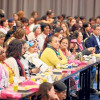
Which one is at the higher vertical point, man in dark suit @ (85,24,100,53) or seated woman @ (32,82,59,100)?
man in dark suit @ (85,24,100,53)

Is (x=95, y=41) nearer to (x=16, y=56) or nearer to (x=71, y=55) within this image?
(x=71, y=55)

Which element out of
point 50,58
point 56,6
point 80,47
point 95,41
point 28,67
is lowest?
point 28,67

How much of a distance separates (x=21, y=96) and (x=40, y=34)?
493 centimetres

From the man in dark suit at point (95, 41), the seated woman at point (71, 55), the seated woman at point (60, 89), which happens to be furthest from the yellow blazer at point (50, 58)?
the man in dark suit at point (95, 41)

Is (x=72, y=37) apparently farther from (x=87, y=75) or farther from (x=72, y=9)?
(x=72, y=9)

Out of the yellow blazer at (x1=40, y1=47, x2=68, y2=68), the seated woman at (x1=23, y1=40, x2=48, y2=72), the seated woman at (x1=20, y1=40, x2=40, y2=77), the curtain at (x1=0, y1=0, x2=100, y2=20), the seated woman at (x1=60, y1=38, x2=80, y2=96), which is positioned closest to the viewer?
the seated woman at (x1=20, y1=40, x2=40, y2=77)

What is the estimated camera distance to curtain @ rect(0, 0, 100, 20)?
15.7m

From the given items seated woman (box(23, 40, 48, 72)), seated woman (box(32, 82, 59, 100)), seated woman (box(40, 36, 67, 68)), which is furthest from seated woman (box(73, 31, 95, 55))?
seated woman (box(32, 82, 59, 100))

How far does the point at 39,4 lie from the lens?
16969 mm

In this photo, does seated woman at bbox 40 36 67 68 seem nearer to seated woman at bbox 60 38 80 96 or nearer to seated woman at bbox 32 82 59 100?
seated woman at bbox 60 38 80 96

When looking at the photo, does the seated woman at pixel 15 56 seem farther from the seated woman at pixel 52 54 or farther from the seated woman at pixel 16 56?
the seated woman at pixel 52 54

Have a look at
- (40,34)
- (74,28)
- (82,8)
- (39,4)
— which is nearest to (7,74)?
(40,34)

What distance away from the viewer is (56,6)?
57.7 feet

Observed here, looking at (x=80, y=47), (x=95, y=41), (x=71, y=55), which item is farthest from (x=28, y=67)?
(x=95, y=41)
